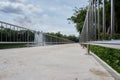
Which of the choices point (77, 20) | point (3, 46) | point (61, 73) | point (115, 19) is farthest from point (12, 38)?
point (77, 20)

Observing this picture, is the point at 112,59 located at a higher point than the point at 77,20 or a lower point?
lower

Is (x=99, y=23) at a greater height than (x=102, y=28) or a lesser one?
greater

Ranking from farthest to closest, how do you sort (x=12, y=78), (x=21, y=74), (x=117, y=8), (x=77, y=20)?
(x=77, y=20), (x=21, y=74), (x=12, y=78), (x=117, y=8)

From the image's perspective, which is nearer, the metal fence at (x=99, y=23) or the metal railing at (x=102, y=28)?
the metal railing at (x=102, y=28)

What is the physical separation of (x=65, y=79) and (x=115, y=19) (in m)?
1.05

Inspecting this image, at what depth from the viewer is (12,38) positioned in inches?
446

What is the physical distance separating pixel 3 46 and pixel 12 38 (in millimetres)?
1021

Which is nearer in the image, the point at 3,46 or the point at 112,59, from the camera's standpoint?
the point at 112,59

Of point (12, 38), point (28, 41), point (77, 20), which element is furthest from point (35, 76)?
point (77, 20)

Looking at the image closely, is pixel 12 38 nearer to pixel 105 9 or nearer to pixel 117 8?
pixel 105 9

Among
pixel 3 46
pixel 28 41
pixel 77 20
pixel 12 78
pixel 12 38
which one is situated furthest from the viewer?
pixel 77 20

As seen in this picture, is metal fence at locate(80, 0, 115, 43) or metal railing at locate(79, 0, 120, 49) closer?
metal railing at locate(79, 0, 120, 49)

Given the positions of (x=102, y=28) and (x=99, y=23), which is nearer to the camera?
(x=102, y=28)

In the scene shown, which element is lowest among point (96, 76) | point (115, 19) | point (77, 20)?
point (96, 76)
